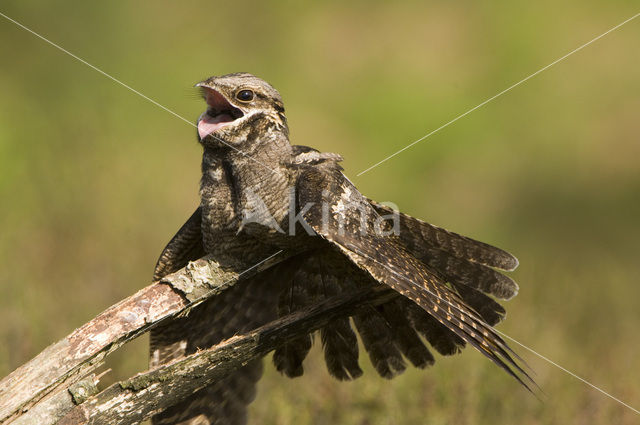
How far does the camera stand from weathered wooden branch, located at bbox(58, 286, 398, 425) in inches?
119

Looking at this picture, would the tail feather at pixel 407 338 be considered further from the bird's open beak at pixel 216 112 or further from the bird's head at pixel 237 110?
the bird's open beak at pixel 216 112

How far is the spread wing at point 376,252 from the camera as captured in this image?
285 centimetres

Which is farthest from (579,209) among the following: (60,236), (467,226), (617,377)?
(60,236)

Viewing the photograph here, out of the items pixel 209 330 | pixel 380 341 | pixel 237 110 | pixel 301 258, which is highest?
pixel 237 110

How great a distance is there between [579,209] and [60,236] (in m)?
5.69

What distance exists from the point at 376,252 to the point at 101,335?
121cm

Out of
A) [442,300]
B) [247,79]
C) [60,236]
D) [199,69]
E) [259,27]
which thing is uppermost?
[259,27]

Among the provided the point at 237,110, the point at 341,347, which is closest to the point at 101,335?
the point at 237,110

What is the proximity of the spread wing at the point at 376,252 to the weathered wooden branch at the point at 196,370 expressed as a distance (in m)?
0.28

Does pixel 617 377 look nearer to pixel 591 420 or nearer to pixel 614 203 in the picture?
pixel 591 420

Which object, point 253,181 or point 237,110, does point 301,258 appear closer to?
point 253,181

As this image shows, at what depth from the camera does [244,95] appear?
11.0 feet

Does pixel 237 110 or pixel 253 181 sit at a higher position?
pixel 237 110

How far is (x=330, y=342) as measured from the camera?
3875mm
